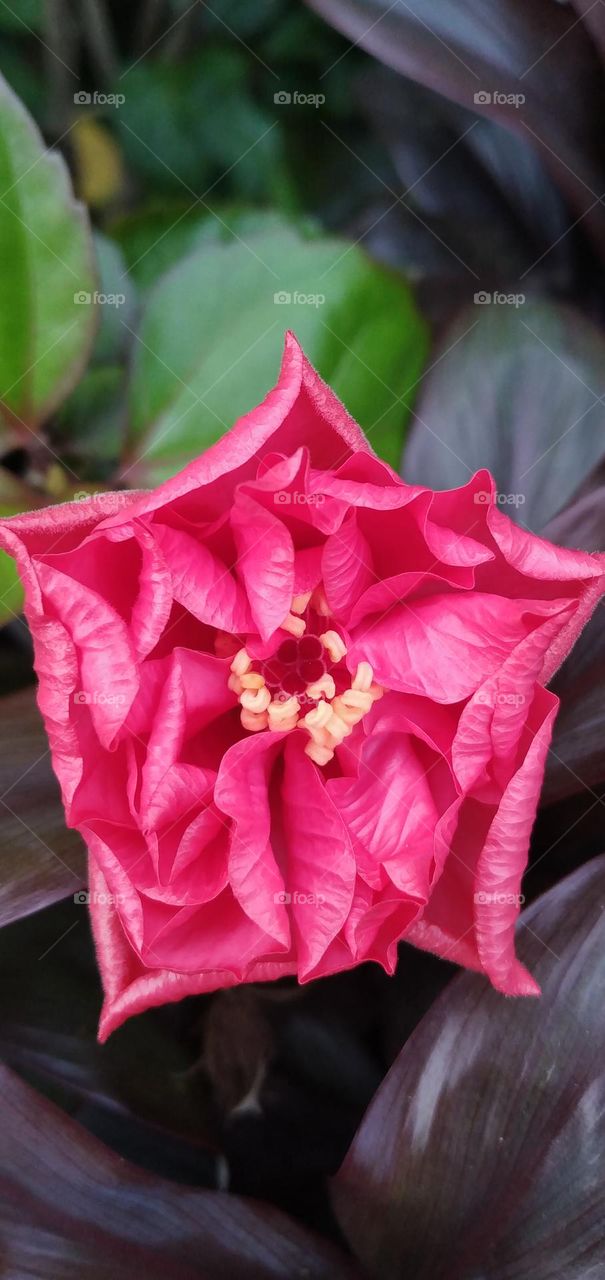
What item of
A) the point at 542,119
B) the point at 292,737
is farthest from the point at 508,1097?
the point at 542,119

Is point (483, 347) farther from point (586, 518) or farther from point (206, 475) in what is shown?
point (206, 475)

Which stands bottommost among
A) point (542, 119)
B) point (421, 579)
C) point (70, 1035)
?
point (70, 1035)

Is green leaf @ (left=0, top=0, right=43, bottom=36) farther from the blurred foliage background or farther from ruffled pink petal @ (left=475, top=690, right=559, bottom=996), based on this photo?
ruffled pink petal @ (left=475, top=690, right=559, bottom=996)

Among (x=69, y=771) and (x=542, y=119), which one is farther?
(x=542, y=119)

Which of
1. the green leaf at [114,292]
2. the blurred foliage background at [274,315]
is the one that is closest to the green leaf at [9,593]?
the blurred foliage background at [274,315]

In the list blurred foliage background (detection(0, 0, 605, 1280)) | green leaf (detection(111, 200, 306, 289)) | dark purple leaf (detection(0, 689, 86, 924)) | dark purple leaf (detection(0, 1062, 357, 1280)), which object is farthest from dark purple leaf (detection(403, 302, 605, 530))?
dark purple leaf (detection(0, 1062, 357, 1280))

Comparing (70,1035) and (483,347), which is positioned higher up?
(483,347)
